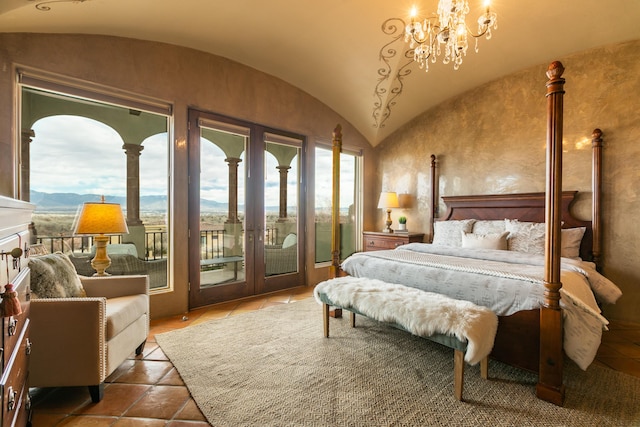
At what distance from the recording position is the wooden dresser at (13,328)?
941 millimetres

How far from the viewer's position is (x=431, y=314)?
1942 mm

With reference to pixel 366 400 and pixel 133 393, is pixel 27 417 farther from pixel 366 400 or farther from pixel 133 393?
pixel 366 400

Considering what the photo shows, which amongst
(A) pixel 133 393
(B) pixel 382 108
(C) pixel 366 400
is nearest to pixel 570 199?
(B) pixel 382 108

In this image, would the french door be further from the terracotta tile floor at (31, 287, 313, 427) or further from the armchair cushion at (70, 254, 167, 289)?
the terracotta tile floor at (31, 287, 313, 427)

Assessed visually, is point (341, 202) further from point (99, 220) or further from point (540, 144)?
point (99, 220)

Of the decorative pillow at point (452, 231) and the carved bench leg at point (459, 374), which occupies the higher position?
the decorative pillow at point (452, 231)

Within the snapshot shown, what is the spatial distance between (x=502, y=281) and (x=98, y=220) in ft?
9.95

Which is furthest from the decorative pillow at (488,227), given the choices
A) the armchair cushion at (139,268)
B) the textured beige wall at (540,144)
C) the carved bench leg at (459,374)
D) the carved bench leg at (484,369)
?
the armchair cushion at (139,268)

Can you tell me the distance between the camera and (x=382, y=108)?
462 cm

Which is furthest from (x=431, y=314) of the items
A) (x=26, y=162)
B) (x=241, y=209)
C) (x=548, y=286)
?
(x=26, y=162)

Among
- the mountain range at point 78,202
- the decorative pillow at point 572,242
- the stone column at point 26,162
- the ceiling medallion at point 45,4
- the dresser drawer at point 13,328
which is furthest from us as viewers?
the decorative pillow at point 572,242

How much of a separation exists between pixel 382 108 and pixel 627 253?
330 cm

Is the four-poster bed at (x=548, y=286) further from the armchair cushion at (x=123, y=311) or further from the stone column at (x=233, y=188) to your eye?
the armchair cushion at (x=123, y=311)

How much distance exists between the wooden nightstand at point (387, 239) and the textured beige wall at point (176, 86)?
92 cm
